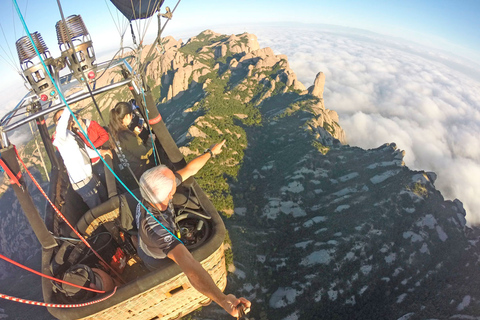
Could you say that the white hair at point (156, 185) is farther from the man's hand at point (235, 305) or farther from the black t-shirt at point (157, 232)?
the man's hand at point (235, 305)

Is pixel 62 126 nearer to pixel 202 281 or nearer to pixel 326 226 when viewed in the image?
pixel 202 281

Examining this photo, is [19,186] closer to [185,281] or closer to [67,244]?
[67,244]

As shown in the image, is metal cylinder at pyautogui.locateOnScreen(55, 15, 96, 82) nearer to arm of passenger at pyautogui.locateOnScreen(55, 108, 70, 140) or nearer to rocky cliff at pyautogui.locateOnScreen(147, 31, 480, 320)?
arm of passenger at pyautogui.locateOnScreen(55, 108, 70, 140)

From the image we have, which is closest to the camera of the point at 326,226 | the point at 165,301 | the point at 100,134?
the point at 165,301

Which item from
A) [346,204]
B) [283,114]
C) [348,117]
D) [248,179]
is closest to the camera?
[346,204]

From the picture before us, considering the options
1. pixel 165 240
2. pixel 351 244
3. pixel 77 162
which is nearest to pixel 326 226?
pixel 351 244

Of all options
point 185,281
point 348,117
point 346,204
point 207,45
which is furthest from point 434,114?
point 185,281

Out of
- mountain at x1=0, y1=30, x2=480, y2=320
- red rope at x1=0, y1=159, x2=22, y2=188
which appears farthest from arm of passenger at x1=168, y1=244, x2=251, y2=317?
mountain at x1=0, y1=30, x2=480, y2=320
